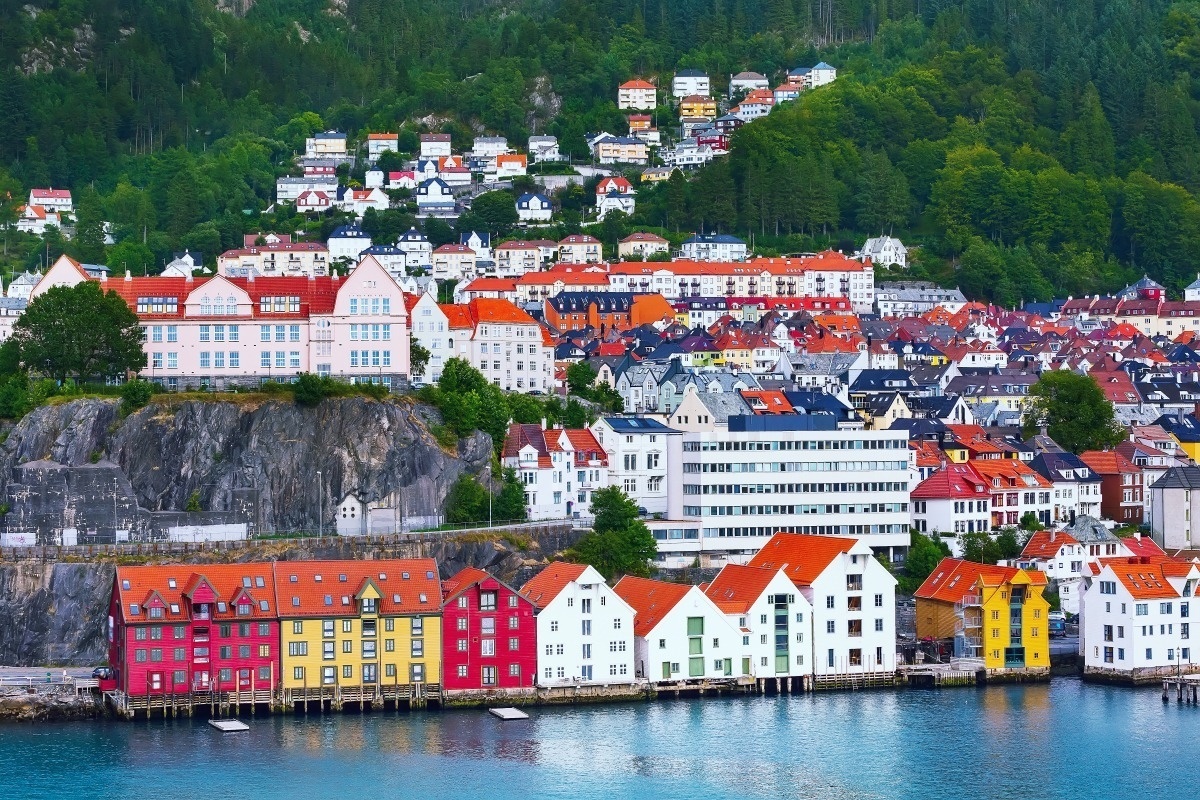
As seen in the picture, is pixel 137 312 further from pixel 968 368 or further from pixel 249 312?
pixel 968 368

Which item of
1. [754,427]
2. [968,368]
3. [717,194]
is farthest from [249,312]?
[717,194]

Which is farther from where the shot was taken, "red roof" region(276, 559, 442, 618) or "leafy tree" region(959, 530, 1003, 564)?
"leafy tree" region(959, 530, 1003, 564)

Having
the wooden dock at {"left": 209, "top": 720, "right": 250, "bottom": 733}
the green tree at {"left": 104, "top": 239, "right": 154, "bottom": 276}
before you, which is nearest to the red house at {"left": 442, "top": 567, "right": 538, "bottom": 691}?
the wooden dock at {"left": 209, "top": 720, "right": 250, "bottom": 733}

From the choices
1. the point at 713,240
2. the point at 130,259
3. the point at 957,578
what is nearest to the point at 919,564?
the point at 957,578

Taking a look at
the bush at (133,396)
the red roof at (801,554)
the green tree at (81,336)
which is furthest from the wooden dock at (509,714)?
the green tree at (81,336)

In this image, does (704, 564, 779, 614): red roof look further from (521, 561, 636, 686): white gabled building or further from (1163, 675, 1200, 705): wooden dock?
(1163, 675, 1200, 705): wooden dock

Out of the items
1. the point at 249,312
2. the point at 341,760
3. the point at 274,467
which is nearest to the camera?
the point at 341,760
